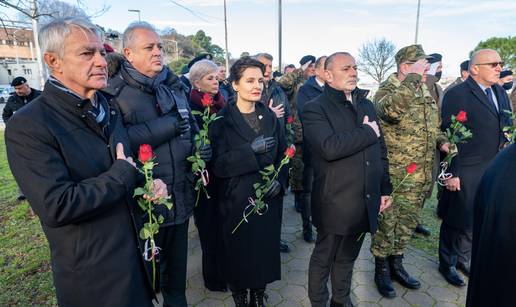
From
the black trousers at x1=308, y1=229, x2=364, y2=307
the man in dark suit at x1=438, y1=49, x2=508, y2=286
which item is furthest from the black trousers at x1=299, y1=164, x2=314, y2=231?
the man in dark suit at x1=438, y1=49, x2=508, y2=286

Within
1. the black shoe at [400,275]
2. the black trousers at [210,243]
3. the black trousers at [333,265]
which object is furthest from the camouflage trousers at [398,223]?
the black trousers at [210,243]

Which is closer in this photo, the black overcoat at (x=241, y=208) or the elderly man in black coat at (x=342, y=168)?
the elderly man in black coat at (x=342, y=168)

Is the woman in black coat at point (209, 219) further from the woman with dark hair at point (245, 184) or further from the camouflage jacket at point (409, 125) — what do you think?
the camouflage jacket at point (409, 125)

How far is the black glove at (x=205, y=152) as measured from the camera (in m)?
2.70

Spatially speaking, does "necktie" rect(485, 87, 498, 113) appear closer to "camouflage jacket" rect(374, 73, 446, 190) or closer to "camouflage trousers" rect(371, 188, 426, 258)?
"camouflage jacket" rect(374, 73, 446, 190)

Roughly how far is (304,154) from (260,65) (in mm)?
2272

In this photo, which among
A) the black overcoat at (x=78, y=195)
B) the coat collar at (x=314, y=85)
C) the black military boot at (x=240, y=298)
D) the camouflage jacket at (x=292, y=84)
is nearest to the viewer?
the black overcoat at (x=78, y=195)

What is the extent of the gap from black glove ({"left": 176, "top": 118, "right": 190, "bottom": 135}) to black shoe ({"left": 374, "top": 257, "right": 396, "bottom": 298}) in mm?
2385

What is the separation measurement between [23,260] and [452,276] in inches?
205

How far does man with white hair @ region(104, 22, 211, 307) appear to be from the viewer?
2.38m

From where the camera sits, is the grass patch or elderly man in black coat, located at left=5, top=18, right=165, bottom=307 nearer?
elderly man in black coat, located at left=5, top=18, right=165, bottom=307

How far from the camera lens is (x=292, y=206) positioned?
6.00m

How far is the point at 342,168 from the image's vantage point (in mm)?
2680

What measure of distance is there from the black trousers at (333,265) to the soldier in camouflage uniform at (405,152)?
2.19 ft
